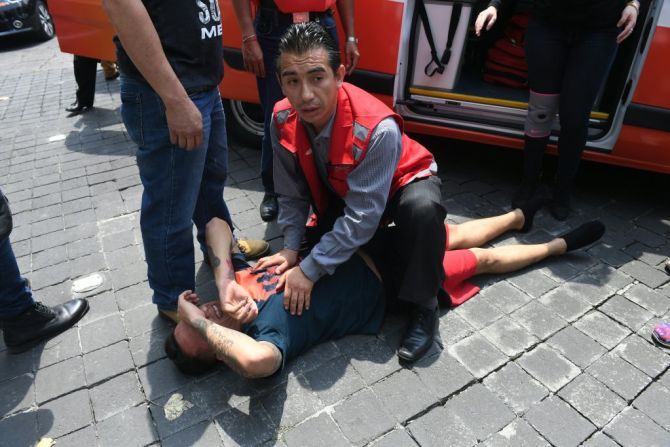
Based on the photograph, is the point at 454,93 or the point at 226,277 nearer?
the point at 226,277

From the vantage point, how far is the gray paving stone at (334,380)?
5.97ft

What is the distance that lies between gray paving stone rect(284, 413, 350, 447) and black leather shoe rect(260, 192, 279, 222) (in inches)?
56.6

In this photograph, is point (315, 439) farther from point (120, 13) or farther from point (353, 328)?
point (120, 13)

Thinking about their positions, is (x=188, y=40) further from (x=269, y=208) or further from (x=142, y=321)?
(x=269, y=208)

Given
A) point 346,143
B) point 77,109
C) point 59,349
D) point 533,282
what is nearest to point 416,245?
point 346,143

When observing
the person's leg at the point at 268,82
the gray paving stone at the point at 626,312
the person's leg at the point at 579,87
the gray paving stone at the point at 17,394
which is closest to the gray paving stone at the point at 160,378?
the gray paving stone at the point at 17,394

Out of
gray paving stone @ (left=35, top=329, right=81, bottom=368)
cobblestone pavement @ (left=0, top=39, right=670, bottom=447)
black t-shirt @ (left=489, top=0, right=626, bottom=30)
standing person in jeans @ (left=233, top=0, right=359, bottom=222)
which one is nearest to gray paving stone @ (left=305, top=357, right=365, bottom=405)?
cobblestone pavement @ (left=0, top=39, right=670, bottom=447)

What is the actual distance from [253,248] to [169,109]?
1.11 m

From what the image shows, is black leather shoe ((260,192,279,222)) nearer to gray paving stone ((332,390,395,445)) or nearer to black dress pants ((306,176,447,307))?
black dress pants ((306,176,447,307))

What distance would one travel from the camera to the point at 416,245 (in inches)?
75.1

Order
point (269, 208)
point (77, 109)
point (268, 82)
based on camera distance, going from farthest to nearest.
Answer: point (77, 109), point (269, 208), point (268, 82)

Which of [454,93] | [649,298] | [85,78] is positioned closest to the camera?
[649,298]

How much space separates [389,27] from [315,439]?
2.25 metres

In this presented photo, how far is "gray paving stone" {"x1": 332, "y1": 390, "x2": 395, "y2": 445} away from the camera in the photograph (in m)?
1.67
